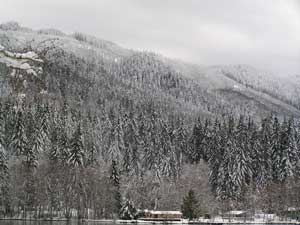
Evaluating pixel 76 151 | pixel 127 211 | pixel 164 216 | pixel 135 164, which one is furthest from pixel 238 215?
pixel 76 151

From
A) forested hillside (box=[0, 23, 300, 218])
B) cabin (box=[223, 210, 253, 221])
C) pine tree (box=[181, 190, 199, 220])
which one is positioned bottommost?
cabin (box=[223, 210, 253, 221])

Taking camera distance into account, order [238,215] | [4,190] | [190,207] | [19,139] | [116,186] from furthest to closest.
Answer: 1. [19,139]
2. [238,215]
3. [116,186]
4. [190,207]
5. [4,190]

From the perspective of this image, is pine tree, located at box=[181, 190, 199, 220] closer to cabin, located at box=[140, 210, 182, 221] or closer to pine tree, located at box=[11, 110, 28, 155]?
cabin, located at box=[140, 210, 182, 221]

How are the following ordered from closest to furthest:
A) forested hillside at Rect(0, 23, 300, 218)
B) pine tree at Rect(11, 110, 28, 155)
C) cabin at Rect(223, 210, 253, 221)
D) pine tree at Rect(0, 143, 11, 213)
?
pine tree at Rect(0, 143, 11, 213), forested hillside at Rect(0, 23, 300, 218), cabin at Rect(223, 210, 253, 221), pine tree at Rect(11, 110, 28, 155)

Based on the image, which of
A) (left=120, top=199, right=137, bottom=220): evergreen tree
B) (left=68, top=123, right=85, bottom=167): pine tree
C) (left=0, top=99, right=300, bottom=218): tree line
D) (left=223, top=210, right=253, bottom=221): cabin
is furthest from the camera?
(left=68, top=123, right=85, bottom=167): pine tree

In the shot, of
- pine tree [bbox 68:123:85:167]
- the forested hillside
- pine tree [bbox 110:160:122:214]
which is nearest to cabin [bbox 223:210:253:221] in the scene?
the forested hillside

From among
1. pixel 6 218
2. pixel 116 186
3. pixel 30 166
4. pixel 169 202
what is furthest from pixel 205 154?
pixel 6 218

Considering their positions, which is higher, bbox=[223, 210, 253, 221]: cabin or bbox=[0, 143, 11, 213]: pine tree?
bbox=[0, 143, 11, 213]: pine tree

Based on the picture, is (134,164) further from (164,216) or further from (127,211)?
(127,211)

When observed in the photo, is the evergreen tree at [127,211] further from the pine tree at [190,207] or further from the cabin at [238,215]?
the cabin at [238,215]

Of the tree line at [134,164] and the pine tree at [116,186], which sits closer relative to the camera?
the pine tree at [116,186]

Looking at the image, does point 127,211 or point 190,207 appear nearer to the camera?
point 127,211

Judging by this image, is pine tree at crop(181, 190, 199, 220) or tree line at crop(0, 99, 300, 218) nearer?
pine tree at crop(181, 190, 199, 220)

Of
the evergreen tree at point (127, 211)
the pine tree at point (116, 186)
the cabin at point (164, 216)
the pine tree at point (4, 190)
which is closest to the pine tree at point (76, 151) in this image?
the pine tree at point (116, 186)
